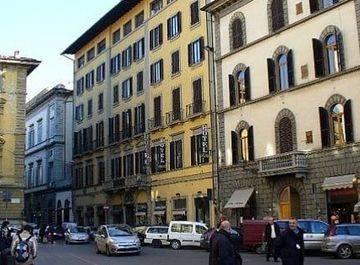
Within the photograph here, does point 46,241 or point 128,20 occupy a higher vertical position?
point 128,20

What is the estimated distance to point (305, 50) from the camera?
3303 cm

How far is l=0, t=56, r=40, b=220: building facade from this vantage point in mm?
52656

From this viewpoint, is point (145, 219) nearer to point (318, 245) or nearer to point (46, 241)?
point (46, 241)

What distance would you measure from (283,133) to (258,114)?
2721mm

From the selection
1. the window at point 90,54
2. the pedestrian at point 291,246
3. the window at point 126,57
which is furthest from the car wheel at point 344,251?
the window at point 90,54

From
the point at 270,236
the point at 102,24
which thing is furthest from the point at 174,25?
the point at 270,236

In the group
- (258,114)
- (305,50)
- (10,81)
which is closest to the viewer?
(305,50)

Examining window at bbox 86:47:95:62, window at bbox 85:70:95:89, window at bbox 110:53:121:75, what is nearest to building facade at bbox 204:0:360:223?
window at bbox 110:53:121:75

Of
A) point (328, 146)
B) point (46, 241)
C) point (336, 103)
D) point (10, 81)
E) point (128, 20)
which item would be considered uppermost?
point (128, 20)

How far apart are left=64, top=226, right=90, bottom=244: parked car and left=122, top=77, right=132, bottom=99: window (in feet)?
45.5

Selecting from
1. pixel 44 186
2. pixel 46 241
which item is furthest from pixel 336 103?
pixel 44 186

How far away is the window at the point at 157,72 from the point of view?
48.6m

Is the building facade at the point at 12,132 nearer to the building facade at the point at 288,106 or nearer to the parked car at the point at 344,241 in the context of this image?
the building facade at the point at 288,106

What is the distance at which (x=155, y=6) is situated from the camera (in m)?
50.5
